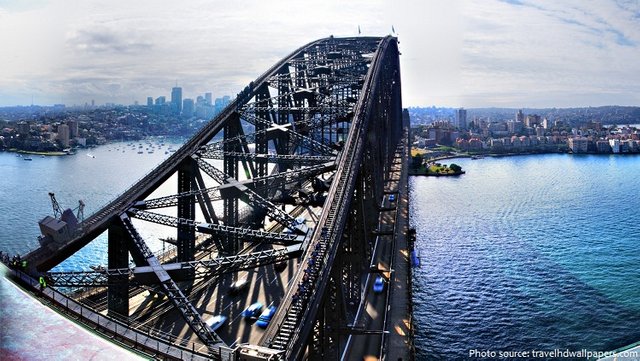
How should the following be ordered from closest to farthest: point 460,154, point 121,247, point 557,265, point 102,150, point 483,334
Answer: point 121,247
point 483,334
point 557,265
point 102,150
point 460,154

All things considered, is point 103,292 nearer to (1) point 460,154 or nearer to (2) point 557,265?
(2) point 557,265

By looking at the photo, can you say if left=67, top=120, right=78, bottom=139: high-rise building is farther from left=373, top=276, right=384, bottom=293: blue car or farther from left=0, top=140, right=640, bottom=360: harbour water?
left=373, top=276, right=384, bottom=293: blue car

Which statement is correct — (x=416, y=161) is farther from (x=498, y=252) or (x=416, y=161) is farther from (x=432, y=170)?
(x=498, y=252)

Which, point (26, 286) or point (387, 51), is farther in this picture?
point (387, 51)

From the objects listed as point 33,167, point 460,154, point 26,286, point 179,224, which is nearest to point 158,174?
point 179,224

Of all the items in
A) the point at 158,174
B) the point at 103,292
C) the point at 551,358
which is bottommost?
the point at 551,358

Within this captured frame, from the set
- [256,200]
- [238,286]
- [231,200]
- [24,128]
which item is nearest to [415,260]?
[231,200]
